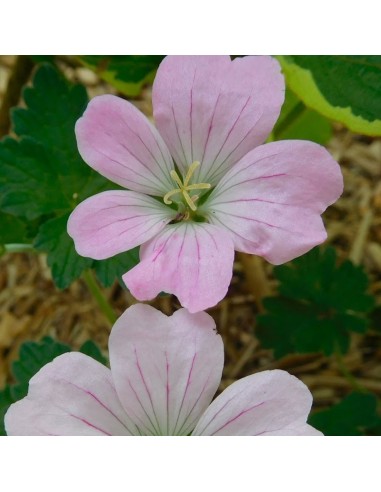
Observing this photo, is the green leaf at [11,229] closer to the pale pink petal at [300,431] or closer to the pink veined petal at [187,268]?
the pink veined petal at [187,268]

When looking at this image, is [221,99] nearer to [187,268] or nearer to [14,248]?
[187,268]

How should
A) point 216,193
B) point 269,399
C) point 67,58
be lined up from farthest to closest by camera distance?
point 67,58 < point 216,193 < point 269,399

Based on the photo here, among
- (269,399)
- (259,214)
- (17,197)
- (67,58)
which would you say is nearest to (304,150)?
(259,214)

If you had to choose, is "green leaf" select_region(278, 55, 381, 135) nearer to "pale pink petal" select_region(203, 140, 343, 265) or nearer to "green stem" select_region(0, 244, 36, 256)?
"pale pink petal" select_region(203, 140, 343, 265)

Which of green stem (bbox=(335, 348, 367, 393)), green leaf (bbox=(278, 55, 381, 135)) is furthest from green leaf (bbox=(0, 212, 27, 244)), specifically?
green stem (bbox=(335, 348, 367, 393))

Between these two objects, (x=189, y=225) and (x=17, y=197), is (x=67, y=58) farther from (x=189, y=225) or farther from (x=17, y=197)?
(x=189, y=225)

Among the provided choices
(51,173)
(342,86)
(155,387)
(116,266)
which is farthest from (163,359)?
(342,86)
